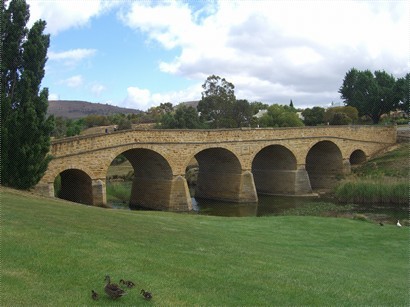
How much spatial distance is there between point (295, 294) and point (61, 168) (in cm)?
2205

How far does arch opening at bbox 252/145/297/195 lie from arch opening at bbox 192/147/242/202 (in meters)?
5.90

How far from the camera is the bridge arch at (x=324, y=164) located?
48.3 metres

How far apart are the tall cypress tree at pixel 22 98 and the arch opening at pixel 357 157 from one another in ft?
130

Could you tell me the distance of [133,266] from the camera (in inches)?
339

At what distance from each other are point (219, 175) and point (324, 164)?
1522cm

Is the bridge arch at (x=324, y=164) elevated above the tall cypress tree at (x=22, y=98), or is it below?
below

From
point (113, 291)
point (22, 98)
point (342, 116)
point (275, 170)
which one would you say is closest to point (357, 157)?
point (275, 170)

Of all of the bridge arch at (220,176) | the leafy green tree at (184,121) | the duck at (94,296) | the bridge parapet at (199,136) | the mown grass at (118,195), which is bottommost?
the mown grass at (118,195)

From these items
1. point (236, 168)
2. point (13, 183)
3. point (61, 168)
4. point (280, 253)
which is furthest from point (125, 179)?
point (280, 253)

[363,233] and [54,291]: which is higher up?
[54,291]

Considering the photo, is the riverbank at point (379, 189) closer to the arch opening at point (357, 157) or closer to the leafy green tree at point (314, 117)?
the arch opening at point (357, 157)

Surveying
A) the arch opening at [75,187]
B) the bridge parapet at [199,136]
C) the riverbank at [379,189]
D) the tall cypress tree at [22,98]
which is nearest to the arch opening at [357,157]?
A: the bridge parapet at [199,136]

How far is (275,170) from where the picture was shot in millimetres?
45000

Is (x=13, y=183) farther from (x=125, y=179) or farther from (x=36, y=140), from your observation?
(x=125, y=179)
